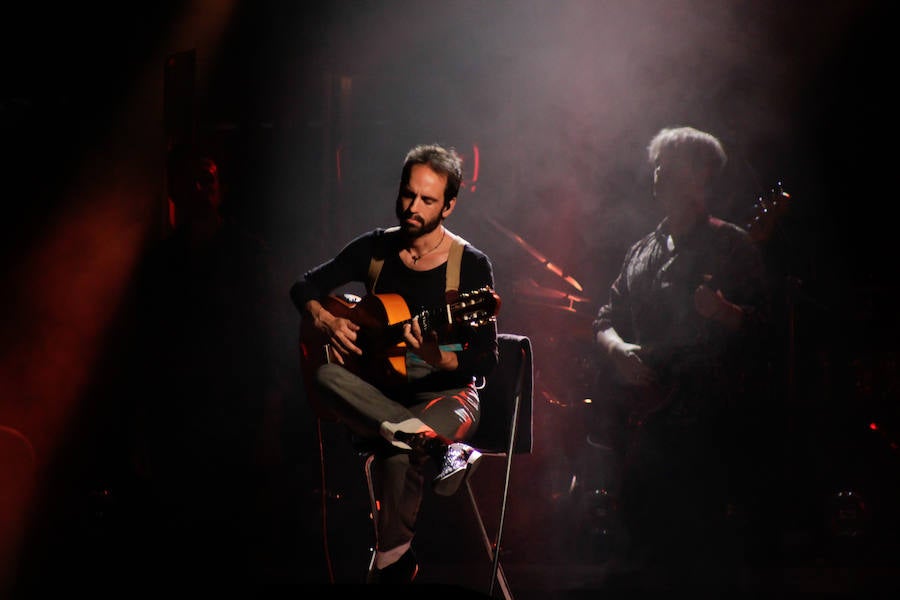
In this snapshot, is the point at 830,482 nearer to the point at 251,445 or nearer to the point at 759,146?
the point at 759,146

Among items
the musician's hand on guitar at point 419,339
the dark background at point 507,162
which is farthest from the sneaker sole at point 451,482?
the dark background at point 507,162

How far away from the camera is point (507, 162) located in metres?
5.27

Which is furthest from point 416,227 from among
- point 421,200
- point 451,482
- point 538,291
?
point 538,291

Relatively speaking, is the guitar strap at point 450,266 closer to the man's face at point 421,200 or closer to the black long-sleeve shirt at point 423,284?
the black long-sleeve shirt at point 423,284

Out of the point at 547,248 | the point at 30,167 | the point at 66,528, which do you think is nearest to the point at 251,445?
the point at 66,528

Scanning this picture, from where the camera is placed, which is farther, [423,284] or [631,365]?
[631,365]

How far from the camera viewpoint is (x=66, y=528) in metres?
4.24

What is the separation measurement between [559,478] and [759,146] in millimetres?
2174

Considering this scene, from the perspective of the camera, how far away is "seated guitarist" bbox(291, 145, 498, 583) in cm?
285

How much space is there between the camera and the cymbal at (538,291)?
16.1 ft

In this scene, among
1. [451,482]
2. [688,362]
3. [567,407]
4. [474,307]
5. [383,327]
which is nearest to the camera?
Result: [451,482]

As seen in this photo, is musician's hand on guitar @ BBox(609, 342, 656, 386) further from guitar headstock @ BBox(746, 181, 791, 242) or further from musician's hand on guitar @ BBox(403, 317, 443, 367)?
musician's hand on guitar @ BBox(403, 317, 443, 367)

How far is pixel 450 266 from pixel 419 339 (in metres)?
0.34

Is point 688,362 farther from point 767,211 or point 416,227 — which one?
point 416,227
